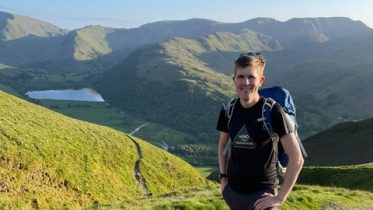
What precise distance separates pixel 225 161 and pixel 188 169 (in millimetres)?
57529

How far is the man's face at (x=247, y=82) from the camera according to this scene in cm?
888

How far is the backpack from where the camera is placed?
342 inches

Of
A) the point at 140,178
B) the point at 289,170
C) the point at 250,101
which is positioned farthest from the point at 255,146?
the point at 140,178

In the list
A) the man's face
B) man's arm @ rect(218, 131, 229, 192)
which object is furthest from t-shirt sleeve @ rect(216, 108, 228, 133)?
the man's face

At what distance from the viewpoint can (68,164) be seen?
47812mm

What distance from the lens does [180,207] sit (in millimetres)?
21500

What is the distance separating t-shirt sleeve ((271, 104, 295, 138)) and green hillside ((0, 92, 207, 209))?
27.2m

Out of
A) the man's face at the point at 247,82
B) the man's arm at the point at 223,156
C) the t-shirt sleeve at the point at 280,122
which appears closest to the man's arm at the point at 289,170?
the t-shirt sleeve at the point at 280,122

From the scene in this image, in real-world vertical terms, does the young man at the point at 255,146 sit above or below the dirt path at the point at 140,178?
above

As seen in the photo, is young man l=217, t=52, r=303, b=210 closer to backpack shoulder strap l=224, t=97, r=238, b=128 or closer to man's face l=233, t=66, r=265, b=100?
man's face l=233, t=66, r=265, b=100

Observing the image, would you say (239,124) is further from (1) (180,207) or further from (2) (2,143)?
(2) (2,143)

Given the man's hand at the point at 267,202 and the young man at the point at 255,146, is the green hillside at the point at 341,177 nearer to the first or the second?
the young man at the point at 255,146

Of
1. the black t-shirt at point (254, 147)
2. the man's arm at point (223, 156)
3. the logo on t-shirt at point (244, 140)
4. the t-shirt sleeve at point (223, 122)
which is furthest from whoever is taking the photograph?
the man's arm at point (223, 156)

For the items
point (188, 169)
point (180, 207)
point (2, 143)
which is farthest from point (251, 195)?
point (188, 169)
